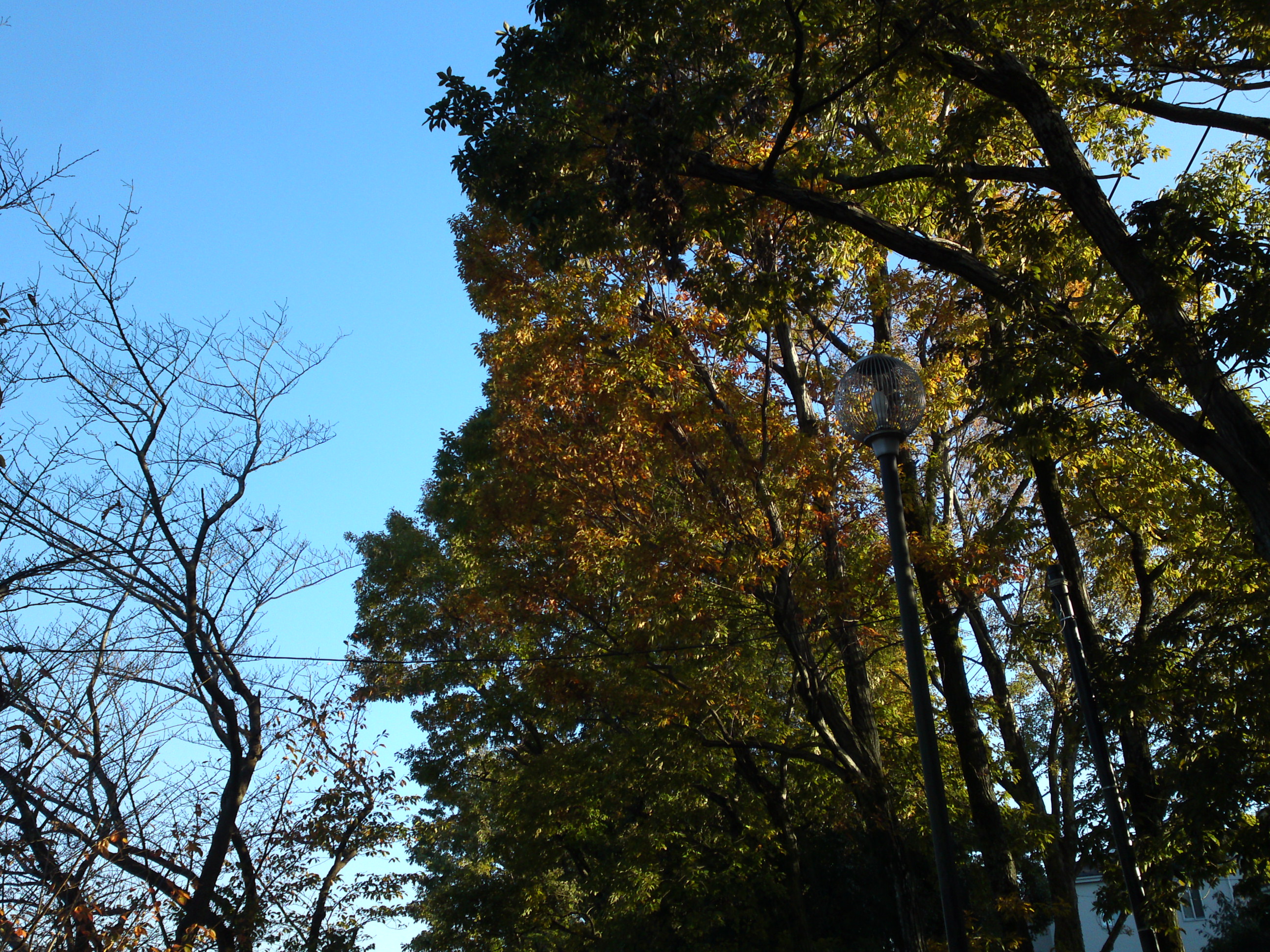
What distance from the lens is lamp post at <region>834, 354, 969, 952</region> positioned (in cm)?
486

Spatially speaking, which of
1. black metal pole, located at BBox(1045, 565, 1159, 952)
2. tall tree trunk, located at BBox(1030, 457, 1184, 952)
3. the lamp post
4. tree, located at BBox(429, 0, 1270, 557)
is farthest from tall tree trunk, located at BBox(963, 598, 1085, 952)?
the lamp post

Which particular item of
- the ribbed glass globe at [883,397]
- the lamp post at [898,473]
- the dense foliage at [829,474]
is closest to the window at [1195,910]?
the dense foliage at [829,474]

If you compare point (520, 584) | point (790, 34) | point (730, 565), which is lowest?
point (730, 565)

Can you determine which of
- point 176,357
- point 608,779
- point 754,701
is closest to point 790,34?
point 176,357

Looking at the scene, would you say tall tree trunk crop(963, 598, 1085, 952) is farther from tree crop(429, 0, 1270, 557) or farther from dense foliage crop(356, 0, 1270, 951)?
tree crop(429, 0, 1270, 557)

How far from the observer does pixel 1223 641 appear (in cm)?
730

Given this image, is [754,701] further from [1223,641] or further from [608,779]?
[1223,641]

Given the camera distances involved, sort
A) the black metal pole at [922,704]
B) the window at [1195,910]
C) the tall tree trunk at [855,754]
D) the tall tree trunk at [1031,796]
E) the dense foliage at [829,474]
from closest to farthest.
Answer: the black metal pole at [922,704] < the dense foliage at [829,474] < the tall tree trunk at [855,754] < the tall tree trunk at [1031,796] < the window at [1195,910]

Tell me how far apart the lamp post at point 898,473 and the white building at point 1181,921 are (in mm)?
21524

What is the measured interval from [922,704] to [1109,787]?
396 cm

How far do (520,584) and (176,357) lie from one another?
5487 millimetres

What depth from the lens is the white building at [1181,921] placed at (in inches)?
1014

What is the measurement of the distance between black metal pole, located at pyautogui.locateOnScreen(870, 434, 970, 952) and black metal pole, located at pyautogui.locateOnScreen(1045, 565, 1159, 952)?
3553mm

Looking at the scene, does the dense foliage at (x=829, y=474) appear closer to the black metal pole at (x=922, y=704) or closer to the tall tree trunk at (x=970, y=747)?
the tall tree trunk at (x=970, y=747)
